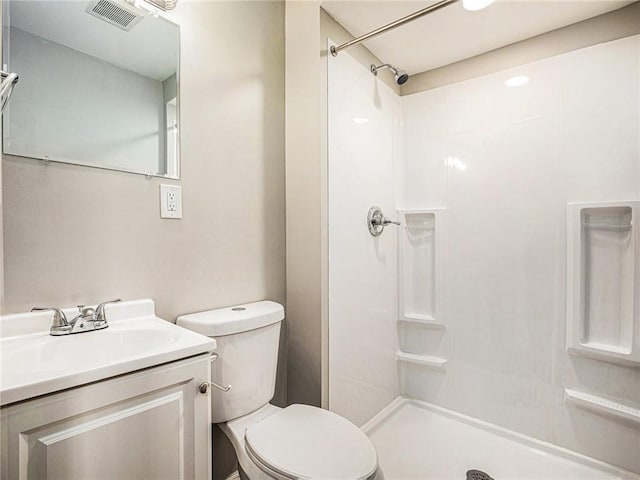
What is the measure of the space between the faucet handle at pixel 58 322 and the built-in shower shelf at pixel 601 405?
2.08m

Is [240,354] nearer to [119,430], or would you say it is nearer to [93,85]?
[119,430]

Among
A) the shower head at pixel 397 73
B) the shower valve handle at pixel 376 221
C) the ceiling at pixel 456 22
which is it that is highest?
the ceiling at pixel 456 22

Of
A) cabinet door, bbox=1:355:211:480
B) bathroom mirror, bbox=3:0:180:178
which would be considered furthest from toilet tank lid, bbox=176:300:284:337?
bathroom mirror, bbox=3:0:180:178


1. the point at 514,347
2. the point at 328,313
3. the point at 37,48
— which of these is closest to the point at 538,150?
the point at 514,347

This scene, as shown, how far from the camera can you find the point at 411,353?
82.3 inches

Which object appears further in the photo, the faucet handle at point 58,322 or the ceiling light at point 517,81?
the ceiling light at point 517,81

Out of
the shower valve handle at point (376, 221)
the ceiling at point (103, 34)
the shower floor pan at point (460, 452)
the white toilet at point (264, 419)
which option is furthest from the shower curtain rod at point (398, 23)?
the shower floor pan at point (460, 452)

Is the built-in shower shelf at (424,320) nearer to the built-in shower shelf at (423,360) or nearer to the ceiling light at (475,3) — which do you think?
the built-in shower shelf at (423,360)

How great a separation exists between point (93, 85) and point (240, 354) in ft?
3.37

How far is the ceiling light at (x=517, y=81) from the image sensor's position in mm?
1708

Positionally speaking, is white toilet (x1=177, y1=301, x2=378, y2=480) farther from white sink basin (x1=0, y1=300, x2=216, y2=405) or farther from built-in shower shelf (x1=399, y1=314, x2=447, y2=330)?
built-in shower shelf (x1=399, y1=314, x2=447, y2=330)

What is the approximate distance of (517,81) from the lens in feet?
5.67

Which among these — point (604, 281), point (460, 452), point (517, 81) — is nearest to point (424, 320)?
point (460, 452)

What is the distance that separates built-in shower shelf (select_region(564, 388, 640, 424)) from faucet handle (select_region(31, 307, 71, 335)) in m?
2.08
